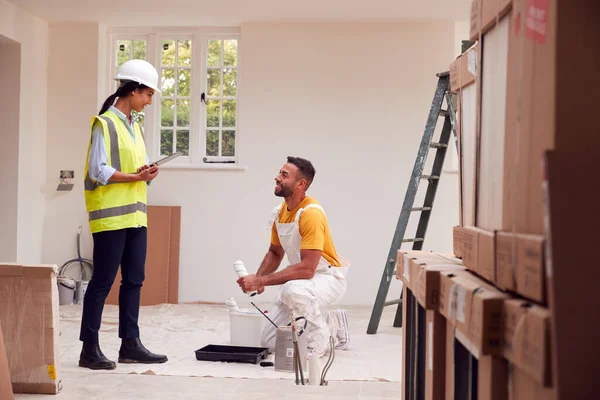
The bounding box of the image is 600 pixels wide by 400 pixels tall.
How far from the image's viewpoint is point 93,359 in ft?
13.5

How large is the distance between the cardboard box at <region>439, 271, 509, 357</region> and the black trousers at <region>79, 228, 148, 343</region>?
2.94 metres

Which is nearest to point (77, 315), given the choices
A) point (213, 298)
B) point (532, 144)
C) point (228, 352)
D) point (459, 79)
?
point (213, 298)

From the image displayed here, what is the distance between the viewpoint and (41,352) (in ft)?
10.8

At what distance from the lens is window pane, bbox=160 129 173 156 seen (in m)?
7.87

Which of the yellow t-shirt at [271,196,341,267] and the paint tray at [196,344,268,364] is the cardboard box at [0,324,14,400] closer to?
the paint tray at [196,344,268,364]

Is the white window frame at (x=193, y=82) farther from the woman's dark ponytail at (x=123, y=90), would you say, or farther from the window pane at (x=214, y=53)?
the woman's dark ponytail at (x=123, y=90)

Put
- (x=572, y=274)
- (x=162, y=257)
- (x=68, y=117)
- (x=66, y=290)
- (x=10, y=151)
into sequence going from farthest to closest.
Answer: (x=68, y=117), (x=162, y=257), (x=10, y=151), (x=66, y=290), (x=572, y=274)

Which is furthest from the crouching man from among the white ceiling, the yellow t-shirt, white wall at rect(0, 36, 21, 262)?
white wall at rect(0, 36, 21, 262)

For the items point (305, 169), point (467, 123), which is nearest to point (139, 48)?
point (305, 169)

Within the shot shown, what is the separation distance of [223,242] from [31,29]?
2.66 m

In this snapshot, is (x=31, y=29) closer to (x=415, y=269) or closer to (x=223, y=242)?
(x=223, y=242)

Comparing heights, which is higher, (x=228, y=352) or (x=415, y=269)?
(x=415, y=269)

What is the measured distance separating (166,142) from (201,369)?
3.92 m

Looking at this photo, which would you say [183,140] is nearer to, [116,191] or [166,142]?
[166,142]
